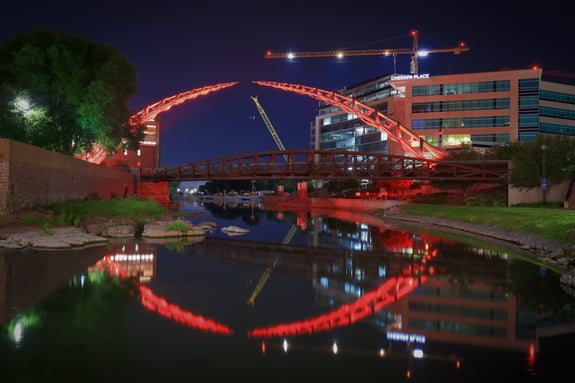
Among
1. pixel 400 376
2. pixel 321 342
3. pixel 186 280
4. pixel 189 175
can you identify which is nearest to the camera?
pixel 400 376

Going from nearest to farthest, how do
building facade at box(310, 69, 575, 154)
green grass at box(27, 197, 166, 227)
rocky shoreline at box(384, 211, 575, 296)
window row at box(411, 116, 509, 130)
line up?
rocky shoreline at box(384, 211, 575, 296), green grass at box(27, 197, 166, 227), building facade at box(310, 69, 575, 154), window row at box(411, 116, 509, 130)

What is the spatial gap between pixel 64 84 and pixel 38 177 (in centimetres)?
1400

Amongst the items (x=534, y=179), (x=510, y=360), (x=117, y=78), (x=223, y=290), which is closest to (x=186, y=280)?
(x=223, y=290)

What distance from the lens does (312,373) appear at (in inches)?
385

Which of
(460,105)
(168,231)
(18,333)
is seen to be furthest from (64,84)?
(460,105)

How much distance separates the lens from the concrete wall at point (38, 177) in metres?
29.3

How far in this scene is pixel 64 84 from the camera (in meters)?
44.6

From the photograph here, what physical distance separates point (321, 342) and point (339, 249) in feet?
67.3

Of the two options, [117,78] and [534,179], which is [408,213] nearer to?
[534,179]

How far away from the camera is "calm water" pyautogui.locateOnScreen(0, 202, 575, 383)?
10.0 m

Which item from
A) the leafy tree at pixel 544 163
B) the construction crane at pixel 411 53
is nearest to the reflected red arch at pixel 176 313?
the leafy tree at pixel 544 163

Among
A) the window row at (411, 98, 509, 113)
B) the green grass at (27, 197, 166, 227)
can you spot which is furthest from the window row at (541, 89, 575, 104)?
the green grass at (27, 197, 166, 227)

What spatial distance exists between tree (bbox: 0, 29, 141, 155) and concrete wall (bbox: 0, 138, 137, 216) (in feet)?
14.3

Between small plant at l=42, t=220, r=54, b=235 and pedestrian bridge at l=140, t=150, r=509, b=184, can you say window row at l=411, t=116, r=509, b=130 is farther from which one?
small plant at l=42, t=220, r=54, b=235
